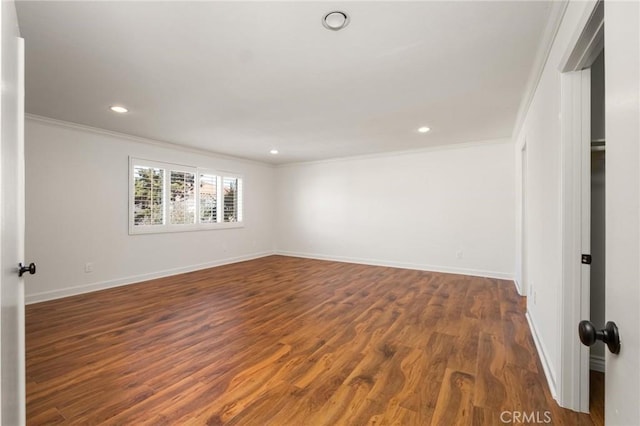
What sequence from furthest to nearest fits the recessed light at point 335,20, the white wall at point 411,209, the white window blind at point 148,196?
the white wall at point 411,209 < the white window blind at point 148,196 < the recessed light at point 335,20

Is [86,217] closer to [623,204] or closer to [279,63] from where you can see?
[279,63]

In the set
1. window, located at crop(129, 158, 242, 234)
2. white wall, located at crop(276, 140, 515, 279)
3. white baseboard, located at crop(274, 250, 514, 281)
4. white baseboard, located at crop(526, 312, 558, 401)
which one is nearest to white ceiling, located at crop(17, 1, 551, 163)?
window, located at crop(129, 158, 242, 234)

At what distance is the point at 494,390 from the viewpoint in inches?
72.4

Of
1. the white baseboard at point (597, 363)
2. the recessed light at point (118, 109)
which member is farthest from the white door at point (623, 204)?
the recessed light at point (118, 109)

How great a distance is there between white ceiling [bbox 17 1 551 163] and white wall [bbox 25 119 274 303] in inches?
17.6

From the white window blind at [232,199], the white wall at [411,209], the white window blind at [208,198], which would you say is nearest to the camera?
the white wall at [411,209]

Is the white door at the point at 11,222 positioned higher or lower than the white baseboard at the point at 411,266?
higher

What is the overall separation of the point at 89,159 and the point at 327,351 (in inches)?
169

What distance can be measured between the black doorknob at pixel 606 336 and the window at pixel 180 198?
5319 mm

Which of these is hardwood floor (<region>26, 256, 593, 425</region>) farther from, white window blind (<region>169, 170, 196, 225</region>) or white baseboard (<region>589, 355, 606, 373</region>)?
white window blind (<region>169, 170, 196, 225</region>)

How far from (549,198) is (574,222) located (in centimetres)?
46

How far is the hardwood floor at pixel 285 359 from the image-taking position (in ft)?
5.46

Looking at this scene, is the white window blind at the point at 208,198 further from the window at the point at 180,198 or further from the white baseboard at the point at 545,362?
the white baseboard at the point at 545,362

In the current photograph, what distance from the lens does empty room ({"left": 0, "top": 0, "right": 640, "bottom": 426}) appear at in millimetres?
1321
